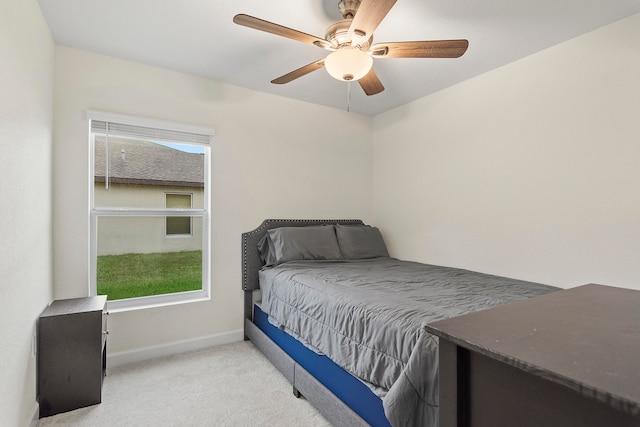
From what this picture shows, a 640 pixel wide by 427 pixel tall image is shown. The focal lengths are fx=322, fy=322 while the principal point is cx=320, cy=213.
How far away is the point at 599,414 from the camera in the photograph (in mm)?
556

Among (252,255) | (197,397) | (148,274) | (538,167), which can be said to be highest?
(538,167)

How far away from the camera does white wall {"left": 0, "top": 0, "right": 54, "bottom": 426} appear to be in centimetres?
139

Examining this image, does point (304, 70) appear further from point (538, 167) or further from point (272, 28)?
point (538, 167)

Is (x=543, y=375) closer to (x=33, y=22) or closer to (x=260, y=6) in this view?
(x=260, y=6)

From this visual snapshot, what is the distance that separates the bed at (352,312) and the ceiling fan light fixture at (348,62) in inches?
49.4

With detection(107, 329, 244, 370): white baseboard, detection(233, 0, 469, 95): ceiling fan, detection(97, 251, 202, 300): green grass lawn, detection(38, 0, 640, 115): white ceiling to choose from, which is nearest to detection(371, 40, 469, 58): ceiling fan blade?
detection(233, 0, 469, 95): ceiling fan

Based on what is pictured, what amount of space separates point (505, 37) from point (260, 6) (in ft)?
5.45

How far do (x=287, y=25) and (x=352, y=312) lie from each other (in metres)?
1.83

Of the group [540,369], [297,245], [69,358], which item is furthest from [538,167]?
[69,358]

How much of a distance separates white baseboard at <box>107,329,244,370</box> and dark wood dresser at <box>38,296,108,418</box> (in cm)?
51

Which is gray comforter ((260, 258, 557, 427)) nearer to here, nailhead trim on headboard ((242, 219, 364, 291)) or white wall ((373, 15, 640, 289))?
nailhead trim on headboard ((242, 219, 364, 291))

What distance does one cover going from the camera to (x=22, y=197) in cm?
164

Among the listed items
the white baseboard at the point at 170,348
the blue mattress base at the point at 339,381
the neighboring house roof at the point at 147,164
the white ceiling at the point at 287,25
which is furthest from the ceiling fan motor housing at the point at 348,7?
the white baseboard at the point at 170,348

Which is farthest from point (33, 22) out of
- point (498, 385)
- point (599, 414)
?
point (599, 414)
